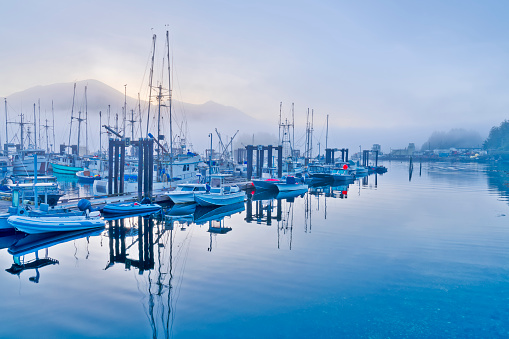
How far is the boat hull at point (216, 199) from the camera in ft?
129

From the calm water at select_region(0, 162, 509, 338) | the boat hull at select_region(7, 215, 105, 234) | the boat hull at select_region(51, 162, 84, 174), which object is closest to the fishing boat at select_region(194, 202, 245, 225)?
the calm water at select_region(0, 162, 509, 338)

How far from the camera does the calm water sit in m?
13.0

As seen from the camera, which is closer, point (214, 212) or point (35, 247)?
point (35, 247)

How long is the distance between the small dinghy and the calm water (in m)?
1.94

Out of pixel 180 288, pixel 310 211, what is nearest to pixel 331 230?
pixel 310 211

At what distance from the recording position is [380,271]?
19422mm

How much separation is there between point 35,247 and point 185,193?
1833cm

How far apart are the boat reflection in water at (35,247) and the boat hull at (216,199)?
13226mm

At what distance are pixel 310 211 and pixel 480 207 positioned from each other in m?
22.8

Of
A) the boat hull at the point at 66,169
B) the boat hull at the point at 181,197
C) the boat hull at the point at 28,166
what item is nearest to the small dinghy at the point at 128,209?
the boat hull at the point at 181,197

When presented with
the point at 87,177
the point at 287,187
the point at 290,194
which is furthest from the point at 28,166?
the point at 290,194

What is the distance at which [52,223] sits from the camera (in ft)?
81.7

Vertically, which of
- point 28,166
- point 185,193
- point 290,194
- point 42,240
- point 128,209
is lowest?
point 290,194

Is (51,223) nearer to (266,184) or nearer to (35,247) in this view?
(35,247)
